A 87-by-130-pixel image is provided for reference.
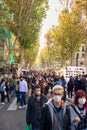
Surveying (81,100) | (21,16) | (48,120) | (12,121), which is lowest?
(12,121)

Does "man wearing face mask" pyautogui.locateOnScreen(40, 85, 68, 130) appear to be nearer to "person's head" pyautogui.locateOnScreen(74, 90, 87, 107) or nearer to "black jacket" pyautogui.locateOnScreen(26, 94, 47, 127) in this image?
"person's head" pyautogui.locateOnScreen(74, 90, 87, 107)

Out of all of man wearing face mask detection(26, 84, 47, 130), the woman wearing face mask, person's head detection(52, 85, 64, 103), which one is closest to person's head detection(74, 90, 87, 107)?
the woman wearing face mask

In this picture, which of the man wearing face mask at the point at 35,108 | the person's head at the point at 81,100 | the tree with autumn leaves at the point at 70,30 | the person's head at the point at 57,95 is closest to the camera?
the person's head at the point at 57,95

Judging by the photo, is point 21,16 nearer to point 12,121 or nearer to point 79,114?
point 12,121

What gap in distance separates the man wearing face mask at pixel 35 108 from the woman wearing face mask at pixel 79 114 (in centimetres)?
207

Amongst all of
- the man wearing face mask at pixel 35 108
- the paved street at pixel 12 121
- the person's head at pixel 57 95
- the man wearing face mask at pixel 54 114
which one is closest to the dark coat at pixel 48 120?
the man wearing face mask at pixel 54 114

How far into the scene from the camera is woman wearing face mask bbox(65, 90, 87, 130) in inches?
242

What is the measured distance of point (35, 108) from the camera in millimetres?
8500

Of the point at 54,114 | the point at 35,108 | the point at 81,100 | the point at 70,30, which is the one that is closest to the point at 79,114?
the point at 81,100

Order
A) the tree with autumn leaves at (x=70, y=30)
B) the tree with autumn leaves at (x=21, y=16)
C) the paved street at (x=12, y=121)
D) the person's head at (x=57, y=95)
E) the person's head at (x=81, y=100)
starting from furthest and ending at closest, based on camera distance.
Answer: the tree with autumn leaves at (x=70, y=30), the tree with autumn leaves at (x=21, y=16), the paved street at (x=12, y=121), the person's head at (x=81, y=100), the person's head at (x=57, y=95)

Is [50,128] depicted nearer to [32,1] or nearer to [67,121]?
[67,121]

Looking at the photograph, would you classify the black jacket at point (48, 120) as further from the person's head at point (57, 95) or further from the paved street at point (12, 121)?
the paved street at point (12, 121)

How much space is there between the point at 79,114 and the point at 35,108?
2.40m

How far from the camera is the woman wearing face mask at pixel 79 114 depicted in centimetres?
614
